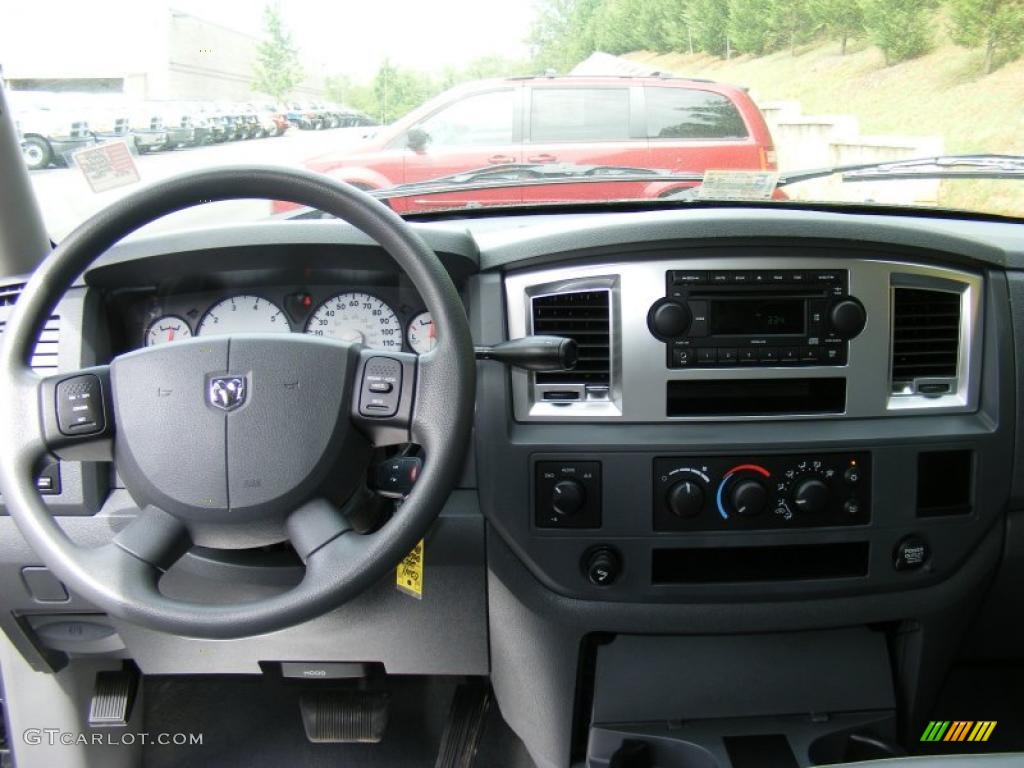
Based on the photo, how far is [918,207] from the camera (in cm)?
232

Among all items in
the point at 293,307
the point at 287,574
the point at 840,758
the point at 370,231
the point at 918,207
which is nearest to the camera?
the point at 370,231

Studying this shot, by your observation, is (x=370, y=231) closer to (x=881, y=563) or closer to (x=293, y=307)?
(x=293, y=307)

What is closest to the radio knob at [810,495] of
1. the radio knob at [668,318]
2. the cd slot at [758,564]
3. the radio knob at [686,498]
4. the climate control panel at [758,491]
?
the climate control panel at [758,491]

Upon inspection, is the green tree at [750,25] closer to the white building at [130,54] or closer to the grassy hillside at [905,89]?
the grassy hillside at [905,89]

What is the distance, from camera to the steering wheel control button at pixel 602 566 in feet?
6.28

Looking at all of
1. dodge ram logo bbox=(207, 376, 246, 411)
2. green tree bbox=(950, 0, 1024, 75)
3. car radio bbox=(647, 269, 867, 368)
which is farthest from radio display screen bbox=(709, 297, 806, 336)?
dodge ram logo bbox=(207, 376, 246, 411)

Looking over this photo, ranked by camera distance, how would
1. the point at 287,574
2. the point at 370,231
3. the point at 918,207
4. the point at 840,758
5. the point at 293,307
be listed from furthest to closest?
the point at 918,207
the point at 840,758
the point at 293,307
the point at 287,574
the point at 370,231

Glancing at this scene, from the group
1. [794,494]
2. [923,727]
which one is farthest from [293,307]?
[923,727]

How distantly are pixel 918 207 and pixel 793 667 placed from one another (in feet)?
3.94

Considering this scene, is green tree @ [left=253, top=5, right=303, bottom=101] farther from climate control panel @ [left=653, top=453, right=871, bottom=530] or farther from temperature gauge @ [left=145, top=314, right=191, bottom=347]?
climate control panel @ [left=653, top=453, right=871, bottom=530]

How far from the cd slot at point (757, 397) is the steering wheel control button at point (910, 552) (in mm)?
339

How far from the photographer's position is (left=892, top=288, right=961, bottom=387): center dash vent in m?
1.93

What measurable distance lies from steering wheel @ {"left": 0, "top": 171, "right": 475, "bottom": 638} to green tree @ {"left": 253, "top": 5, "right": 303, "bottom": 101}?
83 centimetres

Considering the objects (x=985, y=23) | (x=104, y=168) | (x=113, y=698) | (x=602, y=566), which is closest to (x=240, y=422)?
(x=602, y=566)
